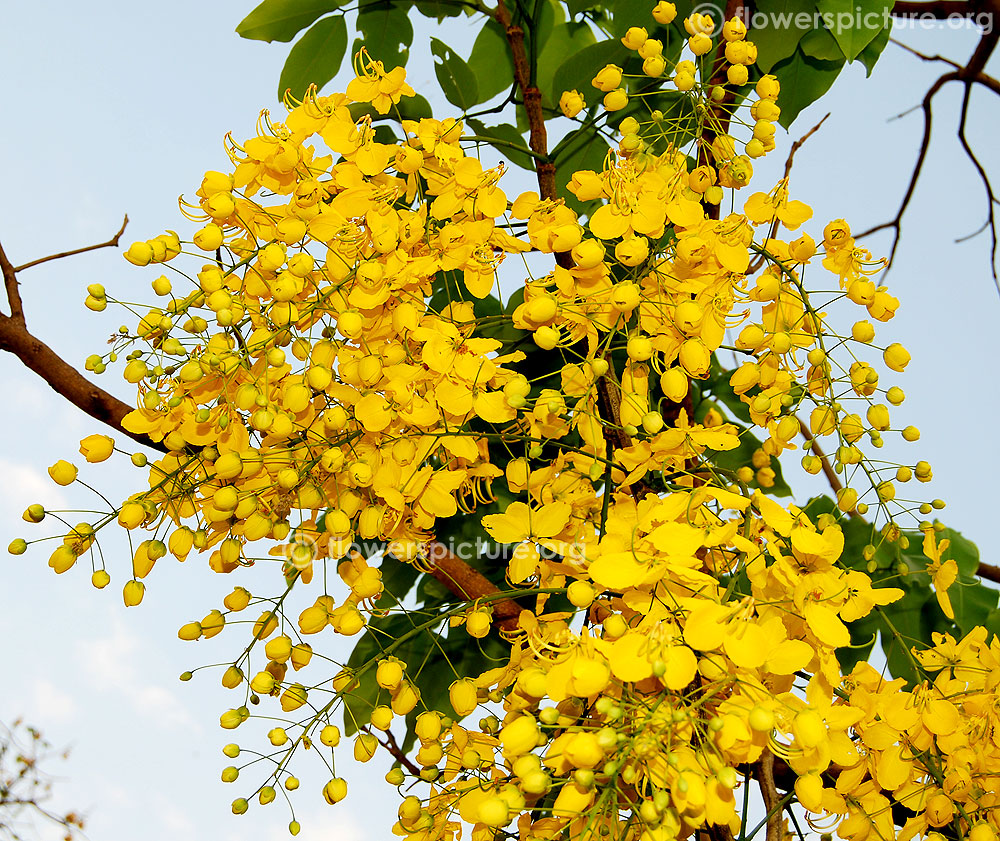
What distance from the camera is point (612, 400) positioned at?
2.19 ft

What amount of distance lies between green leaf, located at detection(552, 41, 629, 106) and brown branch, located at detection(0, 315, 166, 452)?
0.53 m

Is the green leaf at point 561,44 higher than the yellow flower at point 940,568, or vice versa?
the green leaf at point 561,44

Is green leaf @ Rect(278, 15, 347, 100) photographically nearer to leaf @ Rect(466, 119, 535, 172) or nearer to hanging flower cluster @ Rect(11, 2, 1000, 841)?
leaf @ Rect(466, 119, 535, 172)

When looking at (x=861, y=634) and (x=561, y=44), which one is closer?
(x=861, y=634)

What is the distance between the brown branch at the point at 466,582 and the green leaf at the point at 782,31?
1.85ft

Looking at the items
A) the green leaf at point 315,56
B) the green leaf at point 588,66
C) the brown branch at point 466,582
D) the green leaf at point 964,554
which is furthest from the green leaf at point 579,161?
the green leaf at point 964,554

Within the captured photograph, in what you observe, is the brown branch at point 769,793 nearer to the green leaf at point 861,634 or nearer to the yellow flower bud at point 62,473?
the green leaf at point 861,634

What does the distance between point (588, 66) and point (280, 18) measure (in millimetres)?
350

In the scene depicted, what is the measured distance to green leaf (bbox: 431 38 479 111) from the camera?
0.90 metres

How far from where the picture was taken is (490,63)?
1.11m

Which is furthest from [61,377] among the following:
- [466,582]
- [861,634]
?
[861,634]

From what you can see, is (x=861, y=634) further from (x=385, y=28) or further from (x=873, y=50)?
(x=385, y=28)

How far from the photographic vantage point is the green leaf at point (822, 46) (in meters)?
0.89

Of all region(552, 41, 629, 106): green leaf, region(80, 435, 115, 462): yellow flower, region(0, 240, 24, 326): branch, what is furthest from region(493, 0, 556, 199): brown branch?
region(0, 240, 24, 326): branch
